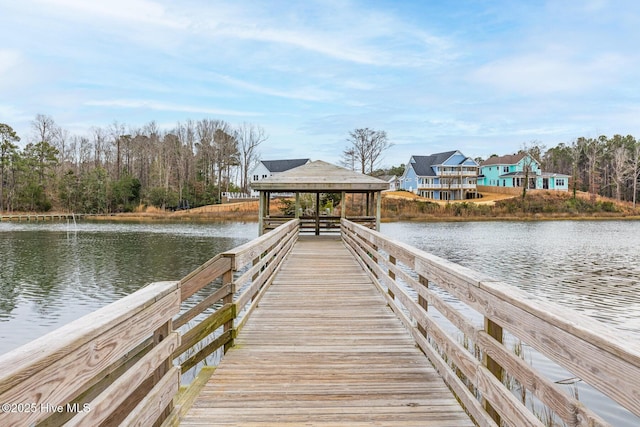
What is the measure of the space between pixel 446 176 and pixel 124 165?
160 feet

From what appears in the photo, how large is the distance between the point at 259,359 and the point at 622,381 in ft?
10.2

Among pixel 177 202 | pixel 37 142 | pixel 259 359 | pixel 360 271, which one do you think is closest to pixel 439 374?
pixel 259 359

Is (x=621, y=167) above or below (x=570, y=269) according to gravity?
above

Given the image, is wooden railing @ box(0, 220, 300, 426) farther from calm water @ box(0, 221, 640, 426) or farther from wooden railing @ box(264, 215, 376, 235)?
Result: wooden railing @ box(264, 215, 376, 235)

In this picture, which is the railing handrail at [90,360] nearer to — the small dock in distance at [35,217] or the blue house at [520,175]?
the small dock in distance at [35,217]

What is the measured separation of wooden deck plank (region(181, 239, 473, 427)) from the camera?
111 inches

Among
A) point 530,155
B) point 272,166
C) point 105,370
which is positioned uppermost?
point 530,155

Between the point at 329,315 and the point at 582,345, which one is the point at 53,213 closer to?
the point at 329,315

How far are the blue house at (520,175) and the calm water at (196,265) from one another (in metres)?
34.6

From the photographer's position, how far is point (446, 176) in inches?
2319

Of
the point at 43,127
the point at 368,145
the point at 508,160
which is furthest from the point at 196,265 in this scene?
the point at 508,160

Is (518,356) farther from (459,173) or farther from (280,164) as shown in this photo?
(280,164)

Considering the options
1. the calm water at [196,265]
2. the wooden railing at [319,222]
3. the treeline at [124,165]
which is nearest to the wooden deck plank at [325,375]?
the calm water at [196,265]

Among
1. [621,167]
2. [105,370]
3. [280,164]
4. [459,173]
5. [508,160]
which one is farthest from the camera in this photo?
[280,164]
